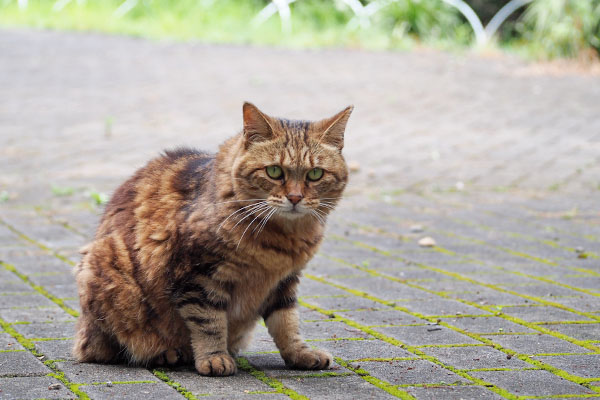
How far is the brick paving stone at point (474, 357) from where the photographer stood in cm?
354

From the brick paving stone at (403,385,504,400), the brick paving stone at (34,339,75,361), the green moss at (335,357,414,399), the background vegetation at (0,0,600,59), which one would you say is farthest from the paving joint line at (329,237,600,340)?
the background vegetation at (0,0,600,59)

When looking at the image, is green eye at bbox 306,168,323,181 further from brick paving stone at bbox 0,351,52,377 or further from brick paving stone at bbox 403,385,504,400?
brick paving stone at bbox 0,351,52,377

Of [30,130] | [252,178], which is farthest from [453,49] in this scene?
[252,178]

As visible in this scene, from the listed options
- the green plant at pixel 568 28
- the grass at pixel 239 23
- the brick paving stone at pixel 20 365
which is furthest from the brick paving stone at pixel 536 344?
the grass at pixel 239 23

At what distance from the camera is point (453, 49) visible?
16078 millimetres

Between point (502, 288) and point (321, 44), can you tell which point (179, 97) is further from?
point (502, 288)

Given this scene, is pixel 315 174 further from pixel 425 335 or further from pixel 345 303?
pixel 345 303

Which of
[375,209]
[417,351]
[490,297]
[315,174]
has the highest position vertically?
[315,174]

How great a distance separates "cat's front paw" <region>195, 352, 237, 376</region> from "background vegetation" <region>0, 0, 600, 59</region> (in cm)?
A: 1179

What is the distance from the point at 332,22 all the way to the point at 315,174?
15134 millimetres

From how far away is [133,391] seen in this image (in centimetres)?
320

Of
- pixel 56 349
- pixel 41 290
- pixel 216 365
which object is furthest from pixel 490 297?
pixel 41 290

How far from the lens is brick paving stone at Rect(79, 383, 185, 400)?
10.2ft

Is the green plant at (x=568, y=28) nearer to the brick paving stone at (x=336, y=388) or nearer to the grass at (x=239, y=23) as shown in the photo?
the grass at (x=239, y=23)
